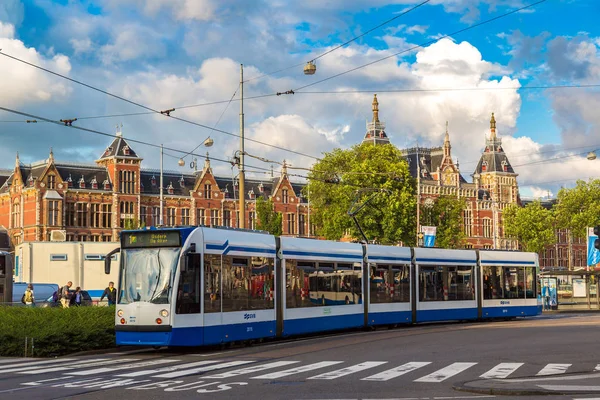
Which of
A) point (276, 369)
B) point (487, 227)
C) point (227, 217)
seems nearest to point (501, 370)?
point (276, 369)

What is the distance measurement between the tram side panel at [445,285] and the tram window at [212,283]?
Result: 13042 mm

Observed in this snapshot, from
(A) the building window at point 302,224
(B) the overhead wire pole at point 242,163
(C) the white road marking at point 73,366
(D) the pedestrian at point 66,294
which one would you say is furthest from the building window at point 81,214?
(C) the white road marking at point 73,366

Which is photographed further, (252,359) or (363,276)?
(363,276)

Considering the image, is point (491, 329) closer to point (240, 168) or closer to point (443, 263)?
point (443, 263)

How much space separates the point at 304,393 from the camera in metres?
13.5

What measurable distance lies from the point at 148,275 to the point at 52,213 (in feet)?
228

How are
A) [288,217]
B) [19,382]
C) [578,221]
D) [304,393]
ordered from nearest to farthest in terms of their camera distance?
1. [304,393]
2. [19,382]
3. [578,221]
4. [288,217]

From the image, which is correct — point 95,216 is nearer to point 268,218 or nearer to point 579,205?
point 268,218

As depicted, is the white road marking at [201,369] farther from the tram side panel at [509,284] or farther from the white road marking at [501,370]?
the tram side panel at [509,284]

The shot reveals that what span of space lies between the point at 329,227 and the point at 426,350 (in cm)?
5584

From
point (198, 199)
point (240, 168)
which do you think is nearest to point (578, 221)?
point (198, 199)

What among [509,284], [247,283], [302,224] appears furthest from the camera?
[302,224]

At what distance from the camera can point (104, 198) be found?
300ft

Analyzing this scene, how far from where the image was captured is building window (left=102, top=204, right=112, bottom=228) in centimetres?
9156
